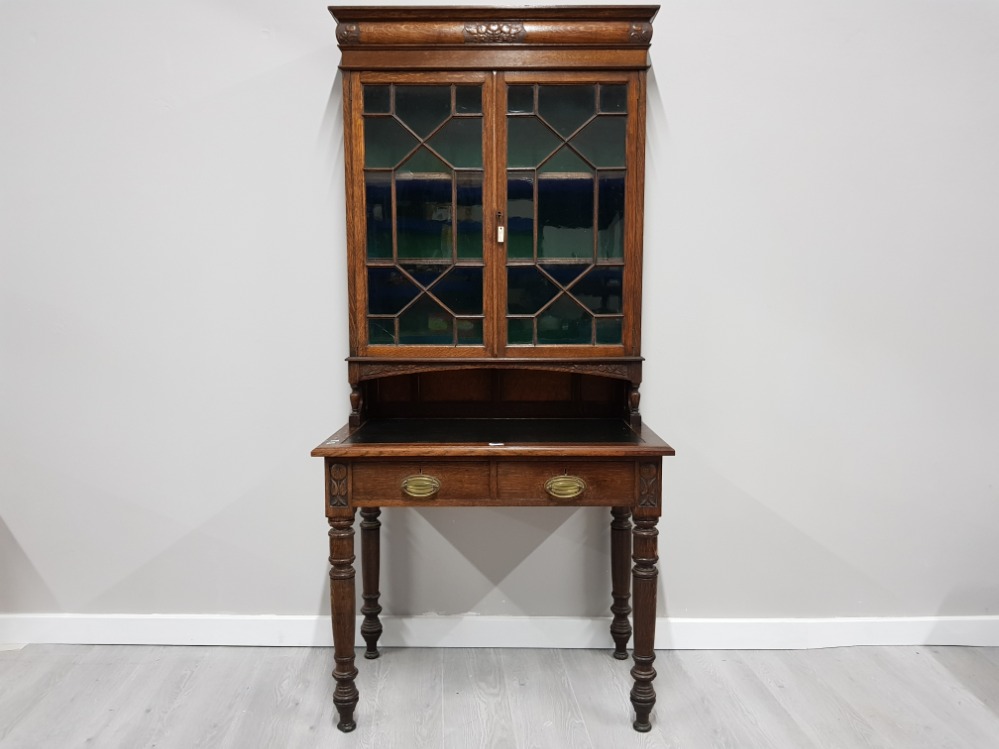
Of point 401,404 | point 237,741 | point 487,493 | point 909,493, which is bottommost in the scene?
point 237,741

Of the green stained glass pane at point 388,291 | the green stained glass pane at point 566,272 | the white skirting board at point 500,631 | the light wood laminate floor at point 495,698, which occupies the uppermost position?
the green stained glass pane at point 566,272

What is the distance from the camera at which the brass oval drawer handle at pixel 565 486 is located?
169 centimetres

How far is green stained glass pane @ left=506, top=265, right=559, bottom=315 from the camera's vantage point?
188 centimetres

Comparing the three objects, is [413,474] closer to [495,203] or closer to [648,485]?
[648,485]

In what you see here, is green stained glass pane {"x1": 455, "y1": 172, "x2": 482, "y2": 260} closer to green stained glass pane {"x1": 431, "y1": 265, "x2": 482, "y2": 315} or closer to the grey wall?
green stained glass pane {"x1": 431, "y1": 265, "x2": 482, "y2": 315}

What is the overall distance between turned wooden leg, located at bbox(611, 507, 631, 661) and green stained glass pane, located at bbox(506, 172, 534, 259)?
897 millimetres

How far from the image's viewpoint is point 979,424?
219cm

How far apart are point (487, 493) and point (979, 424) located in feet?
5.69

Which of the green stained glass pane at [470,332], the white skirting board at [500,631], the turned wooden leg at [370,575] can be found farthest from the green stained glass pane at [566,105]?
the white skirting board at [500,631]

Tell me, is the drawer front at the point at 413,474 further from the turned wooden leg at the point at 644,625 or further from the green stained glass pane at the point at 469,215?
the green stained glass pane at the point at 469,215

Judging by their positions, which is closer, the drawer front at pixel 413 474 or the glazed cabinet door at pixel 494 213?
the drawer front at pixel 413 474

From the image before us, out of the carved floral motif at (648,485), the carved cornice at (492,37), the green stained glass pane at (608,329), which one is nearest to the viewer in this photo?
the carved floral motif at (648,485)

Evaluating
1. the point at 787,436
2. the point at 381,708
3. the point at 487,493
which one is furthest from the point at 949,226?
the point at 381,708

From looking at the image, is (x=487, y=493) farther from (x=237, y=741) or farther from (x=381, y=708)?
(x=237, y=741)
